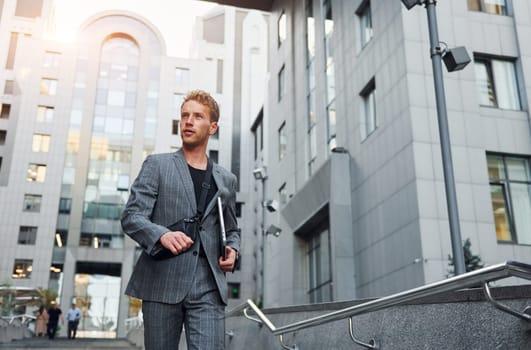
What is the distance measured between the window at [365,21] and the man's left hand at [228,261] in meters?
19.0

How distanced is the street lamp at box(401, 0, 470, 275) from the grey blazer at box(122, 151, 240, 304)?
20.3 ft

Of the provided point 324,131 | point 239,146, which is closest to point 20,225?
point 239,146

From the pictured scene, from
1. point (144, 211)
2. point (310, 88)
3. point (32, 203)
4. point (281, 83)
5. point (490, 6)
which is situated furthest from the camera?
point (32, 203)

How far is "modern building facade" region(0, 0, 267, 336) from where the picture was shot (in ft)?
160

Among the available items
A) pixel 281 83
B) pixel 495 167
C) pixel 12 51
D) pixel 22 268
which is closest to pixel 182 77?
pixel 12 51

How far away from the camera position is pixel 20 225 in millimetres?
49000

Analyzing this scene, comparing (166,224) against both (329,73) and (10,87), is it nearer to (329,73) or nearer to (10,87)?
(329,73)

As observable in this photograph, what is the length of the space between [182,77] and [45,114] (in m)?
12.9

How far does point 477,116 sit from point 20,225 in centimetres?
4153

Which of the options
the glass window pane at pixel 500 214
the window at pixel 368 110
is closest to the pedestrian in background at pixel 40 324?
the window at pixel 368 110

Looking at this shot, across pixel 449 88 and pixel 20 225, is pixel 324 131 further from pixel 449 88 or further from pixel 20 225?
pixel 20 225

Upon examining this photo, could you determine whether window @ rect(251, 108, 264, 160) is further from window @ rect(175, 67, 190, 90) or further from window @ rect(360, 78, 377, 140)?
window @ rect(360, 78, 377, 140)

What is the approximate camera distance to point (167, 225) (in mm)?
3078

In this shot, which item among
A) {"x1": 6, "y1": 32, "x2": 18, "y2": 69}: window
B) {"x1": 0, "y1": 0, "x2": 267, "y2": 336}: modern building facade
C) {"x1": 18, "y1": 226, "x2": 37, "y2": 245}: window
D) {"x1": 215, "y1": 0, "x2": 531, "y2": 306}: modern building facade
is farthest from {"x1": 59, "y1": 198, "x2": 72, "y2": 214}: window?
{"x1": 215, "y1": 0, "x2": 531, "y2": 306}: modern building facade
